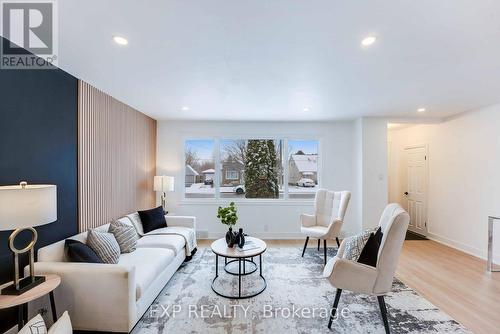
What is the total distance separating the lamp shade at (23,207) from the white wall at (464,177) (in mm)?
5597

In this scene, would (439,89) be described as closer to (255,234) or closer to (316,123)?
(316,123)

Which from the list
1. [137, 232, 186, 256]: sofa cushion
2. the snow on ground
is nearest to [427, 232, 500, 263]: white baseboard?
the snow on ground

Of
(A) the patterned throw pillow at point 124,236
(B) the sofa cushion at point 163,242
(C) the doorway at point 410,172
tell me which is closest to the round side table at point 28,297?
(A) the patterned throw pillow at point 124,236

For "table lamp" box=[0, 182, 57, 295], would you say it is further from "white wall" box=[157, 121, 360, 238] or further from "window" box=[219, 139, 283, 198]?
"window" box=[219, 139, 283, 198]

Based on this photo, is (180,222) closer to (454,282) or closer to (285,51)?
(285,51)

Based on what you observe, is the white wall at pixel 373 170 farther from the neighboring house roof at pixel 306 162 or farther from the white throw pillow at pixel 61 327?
the white throw pillow at pixel 61 327

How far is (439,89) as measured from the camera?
115 inches

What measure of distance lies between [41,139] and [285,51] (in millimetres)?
2438

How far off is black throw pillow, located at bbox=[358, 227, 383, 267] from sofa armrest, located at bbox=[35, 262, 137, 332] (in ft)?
6.63

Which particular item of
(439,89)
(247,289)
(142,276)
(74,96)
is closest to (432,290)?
(247,289)

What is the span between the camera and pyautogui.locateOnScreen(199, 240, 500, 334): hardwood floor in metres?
2.25

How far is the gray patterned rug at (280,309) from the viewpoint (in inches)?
80.8

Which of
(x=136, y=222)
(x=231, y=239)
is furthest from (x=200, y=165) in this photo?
(x=231, y=239)

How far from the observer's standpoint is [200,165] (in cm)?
491
